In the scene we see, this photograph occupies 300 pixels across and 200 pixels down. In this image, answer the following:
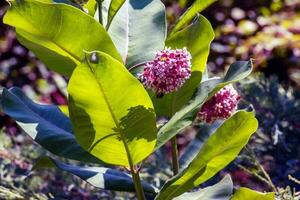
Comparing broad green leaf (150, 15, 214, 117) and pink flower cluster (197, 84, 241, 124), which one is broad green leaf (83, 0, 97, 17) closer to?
broad green leaf (150, 15, 214, 117)

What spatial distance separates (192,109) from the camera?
163 cm

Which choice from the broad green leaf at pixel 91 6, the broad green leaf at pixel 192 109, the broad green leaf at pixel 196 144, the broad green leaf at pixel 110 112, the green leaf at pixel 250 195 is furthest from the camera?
the broad green leaf at pixel 196 144

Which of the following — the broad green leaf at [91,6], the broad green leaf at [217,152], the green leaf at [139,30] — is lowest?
the broad green leaf at [217,152]

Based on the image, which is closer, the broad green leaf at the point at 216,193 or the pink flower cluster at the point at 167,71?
the pink flower cluster at the point at 167,71

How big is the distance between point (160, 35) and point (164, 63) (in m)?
0.19

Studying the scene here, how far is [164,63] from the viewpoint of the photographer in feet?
4.99

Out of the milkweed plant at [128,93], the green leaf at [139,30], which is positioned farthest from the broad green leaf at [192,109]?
the green leaf at [139,30]

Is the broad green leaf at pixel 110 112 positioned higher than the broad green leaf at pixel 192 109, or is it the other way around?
the broad green leaf at pixel 110 112

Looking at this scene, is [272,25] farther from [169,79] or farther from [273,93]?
[169,79]

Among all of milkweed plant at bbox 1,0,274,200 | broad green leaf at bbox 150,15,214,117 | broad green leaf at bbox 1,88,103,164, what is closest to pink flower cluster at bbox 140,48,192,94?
milkweed plant at bbox 1,0,274,200

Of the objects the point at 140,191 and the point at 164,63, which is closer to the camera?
the point at 164,63

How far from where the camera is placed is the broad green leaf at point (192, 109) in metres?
1.61

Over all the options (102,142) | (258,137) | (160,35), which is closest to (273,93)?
(258,137)

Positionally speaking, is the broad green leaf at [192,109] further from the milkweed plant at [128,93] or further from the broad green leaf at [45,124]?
the broad green leaf at [45,124]
